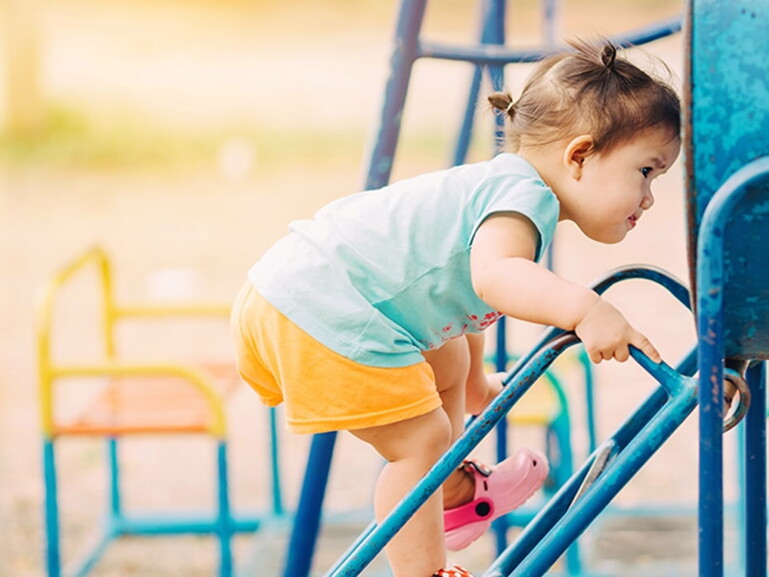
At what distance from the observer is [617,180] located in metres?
1.40

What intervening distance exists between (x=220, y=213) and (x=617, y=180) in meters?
6.45

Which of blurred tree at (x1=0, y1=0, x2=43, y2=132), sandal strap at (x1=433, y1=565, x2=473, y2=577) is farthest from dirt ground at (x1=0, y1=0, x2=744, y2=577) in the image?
sandal strap at (x1=433, y1=565, x2=473, y2=577)

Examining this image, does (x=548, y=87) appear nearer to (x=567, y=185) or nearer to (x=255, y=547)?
(x=567, y=185)

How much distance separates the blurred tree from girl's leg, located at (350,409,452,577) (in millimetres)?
7965

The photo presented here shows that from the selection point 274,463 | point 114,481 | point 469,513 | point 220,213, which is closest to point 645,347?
point 469,513

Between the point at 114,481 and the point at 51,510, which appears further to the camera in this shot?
the point at 114,481

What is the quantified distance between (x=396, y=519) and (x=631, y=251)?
16.5 ft

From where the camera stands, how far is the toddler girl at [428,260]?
1389 millimetres

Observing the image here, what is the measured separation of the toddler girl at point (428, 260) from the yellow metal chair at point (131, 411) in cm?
104

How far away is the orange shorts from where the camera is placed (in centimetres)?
150

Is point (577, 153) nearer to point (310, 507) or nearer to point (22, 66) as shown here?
point (310, 507)

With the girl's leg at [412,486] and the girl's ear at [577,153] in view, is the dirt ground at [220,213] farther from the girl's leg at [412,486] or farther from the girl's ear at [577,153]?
the girl's leg at [412,486]

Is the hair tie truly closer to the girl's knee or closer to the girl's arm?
the girl's arm

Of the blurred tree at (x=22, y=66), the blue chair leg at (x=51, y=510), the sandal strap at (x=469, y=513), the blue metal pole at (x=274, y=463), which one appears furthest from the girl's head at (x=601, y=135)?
the blurred tree at (x=22, y=66)
